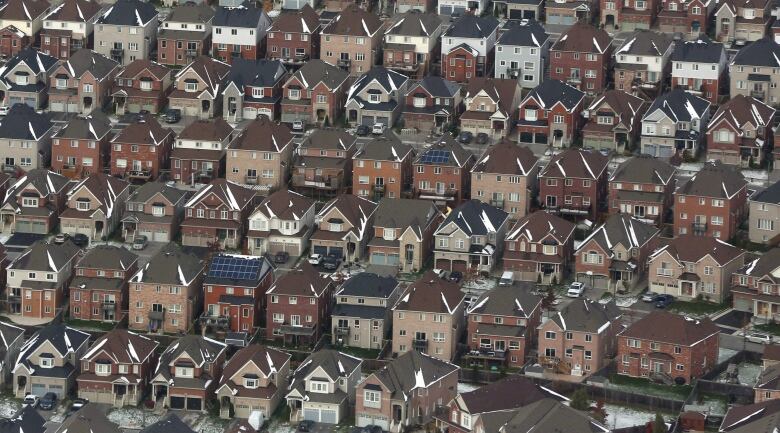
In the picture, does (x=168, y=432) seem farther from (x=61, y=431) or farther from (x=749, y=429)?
(x=749, y=429)

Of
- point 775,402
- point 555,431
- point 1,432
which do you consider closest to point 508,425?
point 555,431

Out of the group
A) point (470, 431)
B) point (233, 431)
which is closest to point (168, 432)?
point (233, 431)

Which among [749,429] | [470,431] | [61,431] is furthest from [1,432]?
[749,429]

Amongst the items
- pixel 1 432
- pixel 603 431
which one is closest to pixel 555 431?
pixel 603 431

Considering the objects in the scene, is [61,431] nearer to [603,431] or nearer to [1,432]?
[1,432]

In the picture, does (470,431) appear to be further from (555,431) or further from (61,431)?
(61,431)

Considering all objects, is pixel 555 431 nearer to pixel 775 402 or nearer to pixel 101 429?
pixel 775 402
